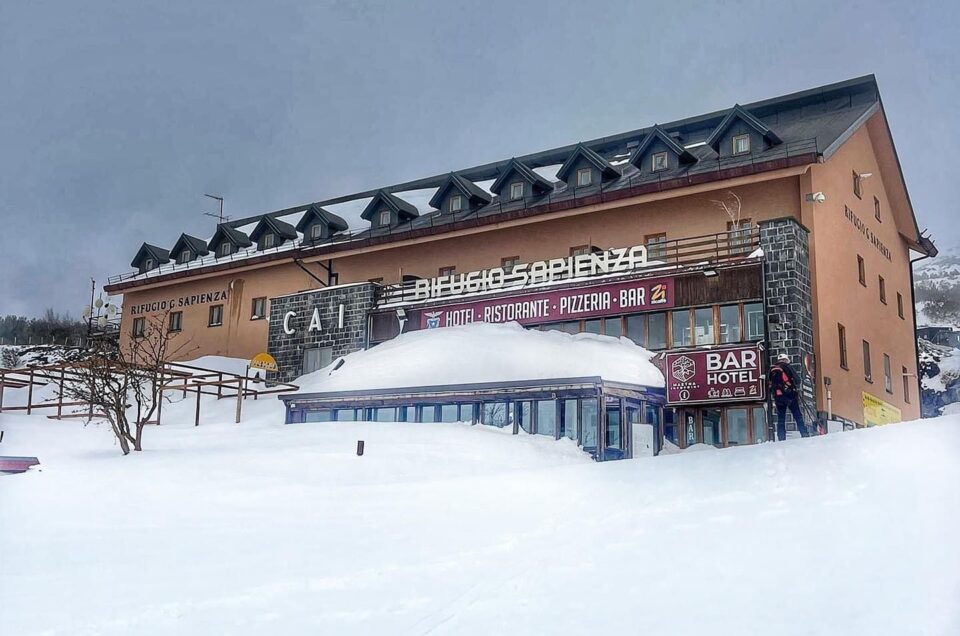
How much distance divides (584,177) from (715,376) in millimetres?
8372

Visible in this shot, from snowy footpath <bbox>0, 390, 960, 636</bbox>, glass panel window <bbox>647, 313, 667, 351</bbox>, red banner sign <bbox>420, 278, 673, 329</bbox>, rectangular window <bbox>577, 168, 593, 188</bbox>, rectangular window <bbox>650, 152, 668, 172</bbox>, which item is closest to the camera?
snowy footpath <bbox>0, 390, 960, 636</bbox>

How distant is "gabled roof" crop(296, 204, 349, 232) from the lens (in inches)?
1265

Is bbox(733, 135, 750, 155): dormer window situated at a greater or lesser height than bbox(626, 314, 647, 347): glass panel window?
greater

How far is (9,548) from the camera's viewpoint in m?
9.06

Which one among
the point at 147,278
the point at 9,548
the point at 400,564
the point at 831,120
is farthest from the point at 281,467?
the point at 147,278

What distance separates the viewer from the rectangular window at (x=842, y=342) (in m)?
22.3

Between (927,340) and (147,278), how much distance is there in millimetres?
27757

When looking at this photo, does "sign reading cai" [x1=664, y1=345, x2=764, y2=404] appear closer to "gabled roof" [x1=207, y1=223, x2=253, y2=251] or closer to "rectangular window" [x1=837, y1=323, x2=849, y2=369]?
"rectangular window" [x1=837, y1=323, x2=849, y2=369]

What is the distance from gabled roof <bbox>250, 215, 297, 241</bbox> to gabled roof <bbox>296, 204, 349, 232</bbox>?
3.75ft

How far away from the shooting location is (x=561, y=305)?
23516mm

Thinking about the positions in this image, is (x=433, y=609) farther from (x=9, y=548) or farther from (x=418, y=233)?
(x=418, y=233)

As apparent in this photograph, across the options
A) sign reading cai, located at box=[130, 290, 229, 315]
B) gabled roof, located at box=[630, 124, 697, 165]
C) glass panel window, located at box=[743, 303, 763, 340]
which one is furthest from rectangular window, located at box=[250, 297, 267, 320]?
glass panel window, located at box=[743, 303, 763, 340]

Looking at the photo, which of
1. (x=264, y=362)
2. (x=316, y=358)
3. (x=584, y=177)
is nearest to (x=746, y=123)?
(x=584, y=177)

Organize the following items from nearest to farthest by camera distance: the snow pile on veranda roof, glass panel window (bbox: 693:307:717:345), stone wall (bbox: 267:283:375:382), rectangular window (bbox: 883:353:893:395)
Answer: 1. the snow pile on veranda roof
2. glass panel window (bbox: 693:307:717:345)
3. rectangular window (bbox: 883:353:893:395)
4. stone wall (bbox: 267:283:375:382)
